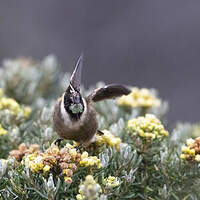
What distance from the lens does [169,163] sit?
102 inches

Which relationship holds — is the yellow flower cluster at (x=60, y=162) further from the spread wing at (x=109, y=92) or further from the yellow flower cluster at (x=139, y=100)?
the yellow flower cluster at (x=139, y=100)

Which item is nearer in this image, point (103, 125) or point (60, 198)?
point (60, 198)

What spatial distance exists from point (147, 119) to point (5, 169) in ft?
3.14

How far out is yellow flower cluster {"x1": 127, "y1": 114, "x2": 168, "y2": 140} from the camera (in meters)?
2.72

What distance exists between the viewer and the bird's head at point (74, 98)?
8.50ft

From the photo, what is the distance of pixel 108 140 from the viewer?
2.74m

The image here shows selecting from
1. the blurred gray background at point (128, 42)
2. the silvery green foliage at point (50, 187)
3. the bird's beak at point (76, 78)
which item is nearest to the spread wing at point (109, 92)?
the bird's beak at point (76, 78)

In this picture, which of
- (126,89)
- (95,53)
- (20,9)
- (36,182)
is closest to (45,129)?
(126,89)

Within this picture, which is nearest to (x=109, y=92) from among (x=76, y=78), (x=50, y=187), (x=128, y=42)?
(x=76, y=78)

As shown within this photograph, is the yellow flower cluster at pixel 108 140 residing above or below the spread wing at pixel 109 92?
below

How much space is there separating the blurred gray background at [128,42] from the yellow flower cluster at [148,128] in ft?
15.0

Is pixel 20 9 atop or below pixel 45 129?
atop

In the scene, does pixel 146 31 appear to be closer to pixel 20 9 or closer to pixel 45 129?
pixel 20 9

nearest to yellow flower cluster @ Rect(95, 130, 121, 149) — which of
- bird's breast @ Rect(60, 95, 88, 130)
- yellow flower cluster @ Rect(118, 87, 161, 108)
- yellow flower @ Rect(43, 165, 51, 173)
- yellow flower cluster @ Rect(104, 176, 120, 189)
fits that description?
bird's breast @ Rect(60, 95, 88, 130)
